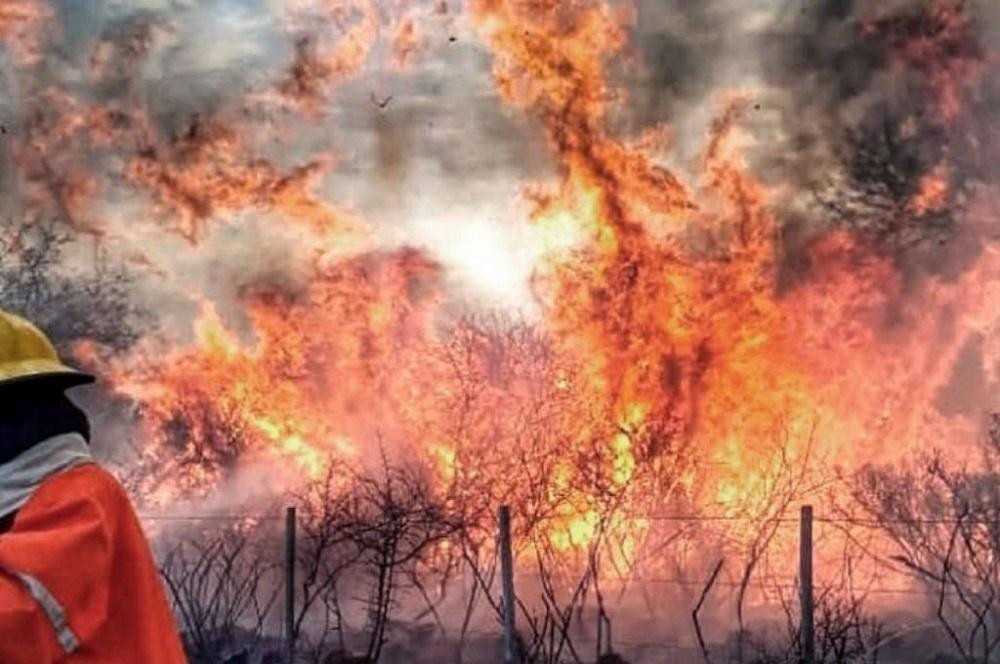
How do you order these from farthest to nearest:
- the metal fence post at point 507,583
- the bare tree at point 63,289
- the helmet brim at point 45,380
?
the bare tree at point 63,289, the metal fence post at point 507,583, the helmet brim at point 45,380

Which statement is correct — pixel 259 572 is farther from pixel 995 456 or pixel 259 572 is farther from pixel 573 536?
pixel 995 456

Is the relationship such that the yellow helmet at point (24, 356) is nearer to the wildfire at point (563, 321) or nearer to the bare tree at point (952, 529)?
the bare tree at point (952, 529)

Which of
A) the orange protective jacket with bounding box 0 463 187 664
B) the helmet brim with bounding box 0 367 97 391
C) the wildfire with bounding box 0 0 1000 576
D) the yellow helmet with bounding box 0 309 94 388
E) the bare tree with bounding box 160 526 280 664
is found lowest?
the bare tree with bounding box 160 526 280 664

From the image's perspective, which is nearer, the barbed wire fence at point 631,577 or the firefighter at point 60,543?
the firefighter at point 60,543

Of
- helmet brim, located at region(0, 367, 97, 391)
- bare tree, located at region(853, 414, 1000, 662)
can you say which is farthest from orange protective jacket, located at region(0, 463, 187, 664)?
bare tree, located at region(853, 414, 1000, 662)

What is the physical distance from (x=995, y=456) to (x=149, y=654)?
803 centimetres

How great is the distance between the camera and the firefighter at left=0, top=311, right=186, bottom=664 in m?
1.92

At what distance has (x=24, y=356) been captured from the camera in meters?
2.12

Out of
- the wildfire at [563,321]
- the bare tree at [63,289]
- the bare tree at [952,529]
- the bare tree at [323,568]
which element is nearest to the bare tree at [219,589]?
the bare tree at [323,568]

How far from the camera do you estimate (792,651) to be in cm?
855

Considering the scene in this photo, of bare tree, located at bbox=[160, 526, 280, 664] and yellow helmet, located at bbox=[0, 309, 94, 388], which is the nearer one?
yellow helmet, located at bbox=[0, 309, 94, 388]

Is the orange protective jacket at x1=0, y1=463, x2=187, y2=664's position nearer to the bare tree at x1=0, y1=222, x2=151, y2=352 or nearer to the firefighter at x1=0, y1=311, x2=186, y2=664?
the firefighter at x1=0, y1=311, x2=186, y2=664

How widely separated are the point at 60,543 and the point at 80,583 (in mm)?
70

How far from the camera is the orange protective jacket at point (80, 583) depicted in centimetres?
192
